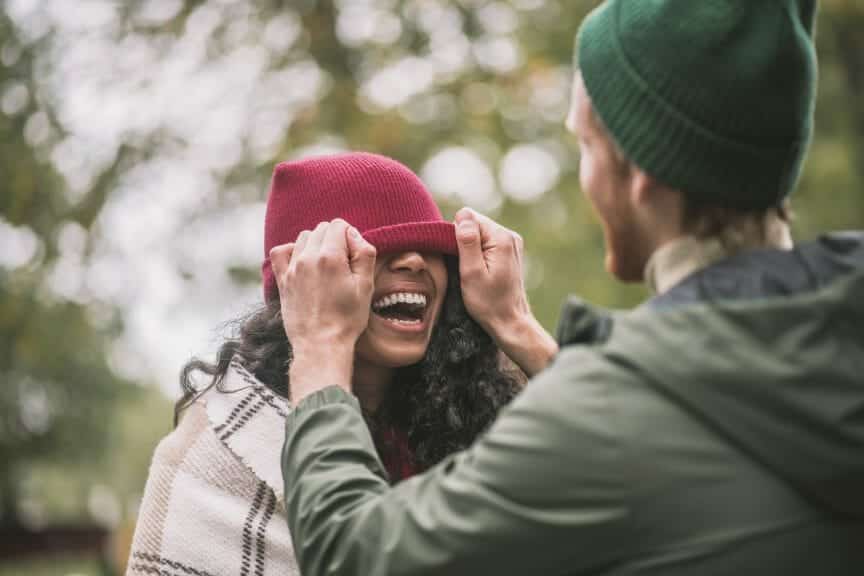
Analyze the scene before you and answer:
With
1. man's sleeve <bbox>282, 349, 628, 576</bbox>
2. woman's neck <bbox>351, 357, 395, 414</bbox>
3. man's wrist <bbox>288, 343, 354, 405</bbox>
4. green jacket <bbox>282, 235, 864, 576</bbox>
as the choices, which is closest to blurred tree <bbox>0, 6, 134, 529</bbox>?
woman's neck <bbox>351, 357, 395, 414</bbox>

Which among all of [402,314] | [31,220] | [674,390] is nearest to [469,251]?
[402,314]

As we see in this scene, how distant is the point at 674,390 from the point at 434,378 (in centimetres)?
147

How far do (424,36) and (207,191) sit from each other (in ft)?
8.72

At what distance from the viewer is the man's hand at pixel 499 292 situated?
272 centimetres

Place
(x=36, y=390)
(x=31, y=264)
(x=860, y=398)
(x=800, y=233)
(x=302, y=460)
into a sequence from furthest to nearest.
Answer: (x=36, y=390) < (x=800, y=233) < (x=31, y=264) < (x=302, y=460) < (x=860, y=398)

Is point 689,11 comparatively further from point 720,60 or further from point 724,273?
point 724,273

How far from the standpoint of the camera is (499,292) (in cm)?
274

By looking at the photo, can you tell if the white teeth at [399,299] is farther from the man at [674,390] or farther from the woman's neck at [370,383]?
the man at [674,390]

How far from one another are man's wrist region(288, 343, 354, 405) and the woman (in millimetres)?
590

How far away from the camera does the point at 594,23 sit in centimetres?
188

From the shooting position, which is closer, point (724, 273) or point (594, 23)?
point (724, 273)

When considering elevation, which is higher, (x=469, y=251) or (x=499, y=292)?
(x=469, y=251)

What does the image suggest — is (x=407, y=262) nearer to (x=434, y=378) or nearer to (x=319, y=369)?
(x=434, y=378)

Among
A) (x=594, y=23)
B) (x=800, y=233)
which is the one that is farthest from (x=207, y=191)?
(x=594, y=23)
